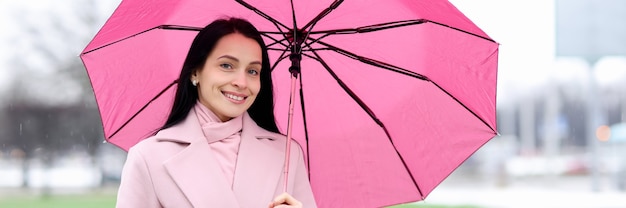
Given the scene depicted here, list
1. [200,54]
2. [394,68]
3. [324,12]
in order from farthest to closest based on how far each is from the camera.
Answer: [394,68], [324,12], [200,54]

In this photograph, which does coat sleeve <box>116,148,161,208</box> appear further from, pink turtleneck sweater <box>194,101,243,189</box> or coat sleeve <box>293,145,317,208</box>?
coat sleeve <box>293,145,317,208</box>

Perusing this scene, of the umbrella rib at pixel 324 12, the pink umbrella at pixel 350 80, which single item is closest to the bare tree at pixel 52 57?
the pink umbrella at pixel 350 80

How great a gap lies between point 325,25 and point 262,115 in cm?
32

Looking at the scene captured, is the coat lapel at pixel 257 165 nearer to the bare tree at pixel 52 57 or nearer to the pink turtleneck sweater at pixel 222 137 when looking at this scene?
the pink turtleneck sweater at pixel 222 137

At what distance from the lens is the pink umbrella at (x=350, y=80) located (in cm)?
210

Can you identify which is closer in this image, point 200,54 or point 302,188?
point 200,54

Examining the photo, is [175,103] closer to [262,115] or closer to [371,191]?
[262,115]

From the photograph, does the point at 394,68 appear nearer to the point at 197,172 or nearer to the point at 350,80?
the point at 350,80

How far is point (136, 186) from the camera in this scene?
1.72m

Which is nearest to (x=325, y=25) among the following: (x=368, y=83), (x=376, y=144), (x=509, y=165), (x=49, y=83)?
(x=368, y=83)

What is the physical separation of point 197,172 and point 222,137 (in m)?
0.11

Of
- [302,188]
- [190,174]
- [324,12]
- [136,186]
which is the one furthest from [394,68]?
[136,186]

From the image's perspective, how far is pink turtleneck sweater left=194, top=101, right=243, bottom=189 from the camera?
71.9 inches

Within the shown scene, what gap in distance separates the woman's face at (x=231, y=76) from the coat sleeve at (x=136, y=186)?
0.21m
